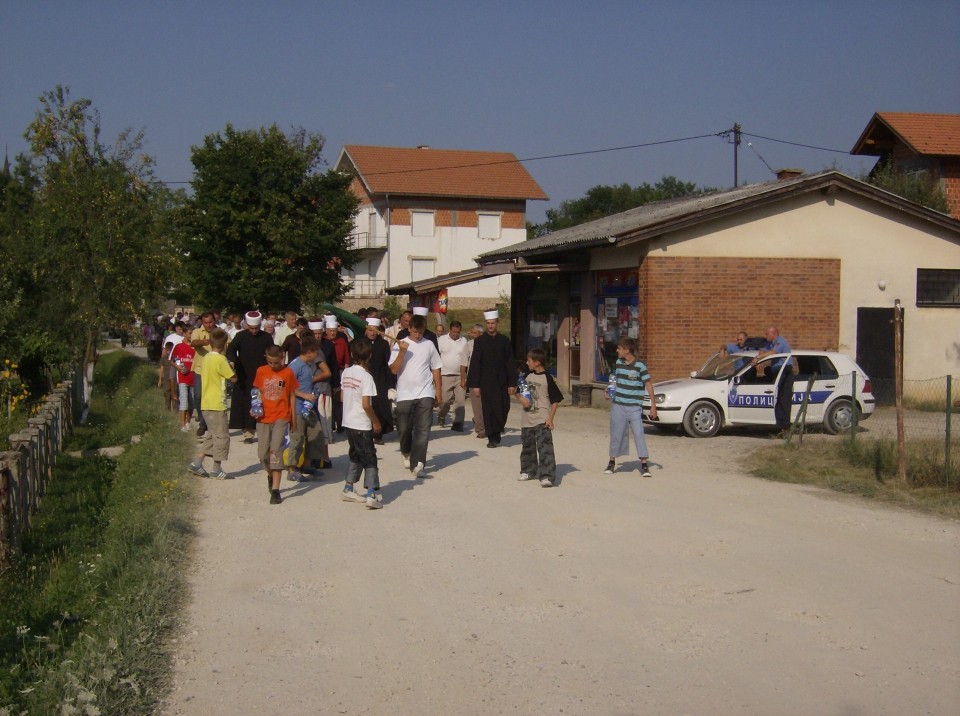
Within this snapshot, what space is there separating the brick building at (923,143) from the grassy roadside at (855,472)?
2228 cm

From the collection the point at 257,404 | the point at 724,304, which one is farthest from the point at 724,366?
the point at 257,404

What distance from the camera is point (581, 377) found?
2286cm

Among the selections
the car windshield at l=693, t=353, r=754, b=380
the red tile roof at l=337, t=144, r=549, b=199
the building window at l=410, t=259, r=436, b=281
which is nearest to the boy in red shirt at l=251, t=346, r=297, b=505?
the car windshield at l=693, t=353, r=754, b=380

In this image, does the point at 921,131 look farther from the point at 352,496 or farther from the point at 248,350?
the point at 352,496

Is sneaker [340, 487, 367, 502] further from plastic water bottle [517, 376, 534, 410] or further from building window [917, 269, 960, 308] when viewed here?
building window [917, 269, 960, 308]

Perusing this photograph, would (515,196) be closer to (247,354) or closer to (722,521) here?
(247,354)

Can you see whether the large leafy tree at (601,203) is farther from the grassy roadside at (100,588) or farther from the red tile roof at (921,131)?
the grassy roadside at (100,588)

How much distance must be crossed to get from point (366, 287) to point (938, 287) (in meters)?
40.7

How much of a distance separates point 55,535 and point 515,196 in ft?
162

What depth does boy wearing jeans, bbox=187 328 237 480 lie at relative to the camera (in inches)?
454

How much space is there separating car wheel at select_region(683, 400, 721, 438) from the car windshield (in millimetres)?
616

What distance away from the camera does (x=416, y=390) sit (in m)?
11.7

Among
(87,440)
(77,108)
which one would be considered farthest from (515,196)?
(87,440)

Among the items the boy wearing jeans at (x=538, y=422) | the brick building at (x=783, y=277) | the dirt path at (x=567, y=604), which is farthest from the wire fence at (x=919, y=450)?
the boy wearing jeans at (x=538, y=422)
